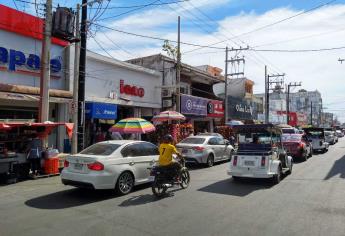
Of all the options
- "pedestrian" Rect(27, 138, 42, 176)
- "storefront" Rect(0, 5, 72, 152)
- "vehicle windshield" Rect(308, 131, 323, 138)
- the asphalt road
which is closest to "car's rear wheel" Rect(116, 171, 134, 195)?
the asphalt road

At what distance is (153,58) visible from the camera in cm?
2942

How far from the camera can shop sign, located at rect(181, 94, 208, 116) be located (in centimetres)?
2873

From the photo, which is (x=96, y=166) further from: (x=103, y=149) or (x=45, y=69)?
(x=45, y=69)

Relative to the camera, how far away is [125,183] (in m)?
10.4

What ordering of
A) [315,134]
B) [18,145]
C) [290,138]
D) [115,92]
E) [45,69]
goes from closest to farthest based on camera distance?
1. [18,145]
2. [45,69]
3. [290,138]
4. [115,92]
5. [315,134]

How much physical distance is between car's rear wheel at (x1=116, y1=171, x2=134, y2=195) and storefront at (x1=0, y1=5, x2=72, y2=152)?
7656 mm

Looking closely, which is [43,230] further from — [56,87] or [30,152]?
[56,87]

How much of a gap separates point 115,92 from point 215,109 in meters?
14.2

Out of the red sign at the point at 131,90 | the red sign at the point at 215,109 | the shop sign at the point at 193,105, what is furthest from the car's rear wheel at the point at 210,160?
the red sign at the point at 215,109

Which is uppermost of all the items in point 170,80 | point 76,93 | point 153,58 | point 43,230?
point 153,58

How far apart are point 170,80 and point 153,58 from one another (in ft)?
7.84

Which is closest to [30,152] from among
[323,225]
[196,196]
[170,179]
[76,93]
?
[76,93]

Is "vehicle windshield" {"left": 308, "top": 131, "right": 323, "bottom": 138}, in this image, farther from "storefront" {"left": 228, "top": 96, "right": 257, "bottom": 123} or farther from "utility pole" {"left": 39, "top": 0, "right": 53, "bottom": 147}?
"utility pole" {"left": 39, "top": 0, "right": 53, "bottom": 147}

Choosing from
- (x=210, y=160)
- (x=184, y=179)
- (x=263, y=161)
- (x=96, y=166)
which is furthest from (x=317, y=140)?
(x=96, y=166)
